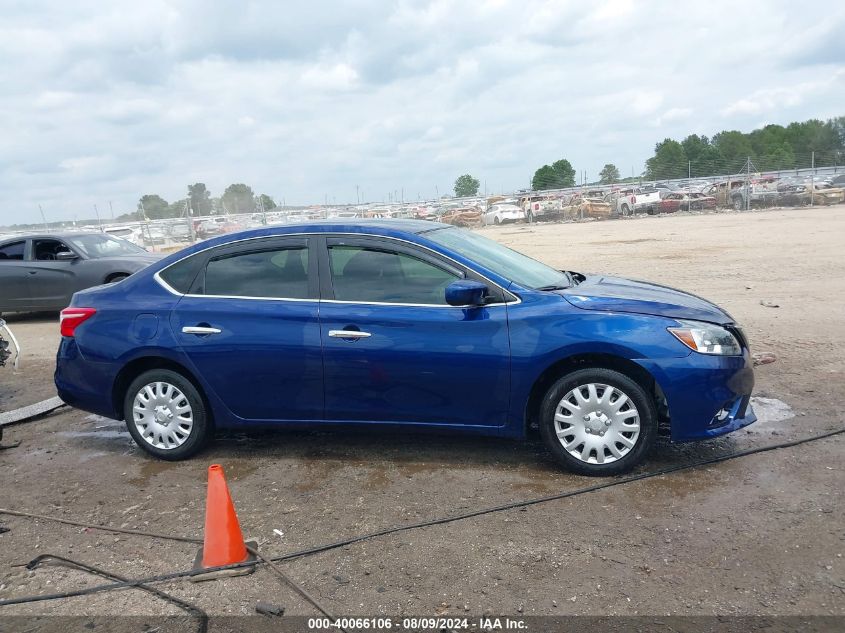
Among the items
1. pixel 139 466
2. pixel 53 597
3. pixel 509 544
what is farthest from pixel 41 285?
pixel 509 544

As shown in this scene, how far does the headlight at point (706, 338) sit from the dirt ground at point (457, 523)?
2.54 ft

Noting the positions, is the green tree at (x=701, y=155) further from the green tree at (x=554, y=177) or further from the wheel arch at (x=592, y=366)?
the wheel arch at (x=592, y=366)

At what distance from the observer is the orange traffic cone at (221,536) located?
364cm

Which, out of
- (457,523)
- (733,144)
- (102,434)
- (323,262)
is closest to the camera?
(457,523)

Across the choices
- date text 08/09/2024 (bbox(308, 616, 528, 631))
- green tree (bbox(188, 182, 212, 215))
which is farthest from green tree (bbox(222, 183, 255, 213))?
date text 08/09/2024 (bbox(308, 616, 528, 631))

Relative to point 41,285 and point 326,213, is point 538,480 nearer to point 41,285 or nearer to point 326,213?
point 41,285

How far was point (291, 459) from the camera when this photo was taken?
202 inches

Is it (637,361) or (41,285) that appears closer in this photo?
(637,361)

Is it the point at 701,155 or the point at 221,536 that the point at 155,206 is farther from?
the point at 701,155

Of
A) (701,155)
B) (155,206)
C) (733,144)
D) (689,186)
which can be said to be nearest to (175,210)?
(155,206)

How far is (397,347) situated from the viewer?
4.61 meters

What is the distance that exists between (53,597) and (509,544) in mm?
2272

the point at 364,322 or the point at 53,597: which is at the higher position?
the point at 364,322

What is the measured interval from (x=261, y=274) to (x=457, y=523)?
88.1 inches
